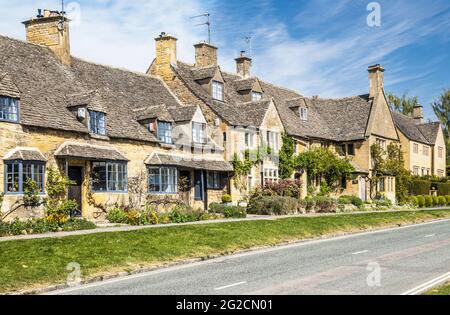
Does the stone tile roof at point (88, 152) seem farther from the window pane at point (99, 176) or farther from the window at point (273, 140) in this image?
the window at point (273, 140)

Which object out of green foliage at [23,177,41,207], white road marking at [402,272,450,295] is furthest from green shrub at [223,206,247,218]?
white road marking at [402,272,450,295]

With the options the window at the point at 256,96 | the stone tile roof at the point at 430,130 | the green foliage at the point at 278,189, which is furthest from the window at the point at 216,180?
the stone tile roof at the point at 430,130

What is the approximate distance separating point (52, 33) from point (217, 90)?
1356 centimetres

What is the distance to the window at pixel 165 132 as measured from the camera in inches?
1340

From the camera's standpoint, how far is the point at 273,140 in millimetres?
43406

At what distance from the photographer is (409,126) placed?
71000 millimetres

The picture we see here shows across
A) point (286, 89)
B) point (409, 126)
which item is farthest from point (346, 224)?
point (409, 126)

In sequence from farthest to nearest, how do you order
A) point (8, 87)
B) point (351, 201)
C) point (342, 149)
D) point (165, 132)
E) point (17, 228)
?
point (342, 149) < point (351, 201) < point (165, 132) < point (8, 87) < point (17, 228)

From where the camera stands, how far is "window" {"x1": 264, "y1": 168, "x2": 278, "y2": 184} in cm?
4219

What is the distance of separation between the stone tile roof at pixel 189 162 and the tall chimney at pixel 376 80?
2408 cm

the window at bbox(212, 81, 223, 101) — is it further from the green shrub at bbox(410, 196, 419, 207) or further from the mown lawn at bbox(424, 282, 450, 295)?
the mown lawn at bbox(424, 282, 450, 295)

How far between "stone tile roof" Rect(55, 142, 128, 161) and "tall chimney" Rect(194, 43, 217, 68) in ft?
56.5

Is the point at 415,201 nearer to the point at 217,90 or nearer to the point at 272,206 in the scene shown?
the point at 217,90

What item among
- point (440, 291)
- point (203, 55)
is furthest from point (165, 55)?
point (440, 291)
